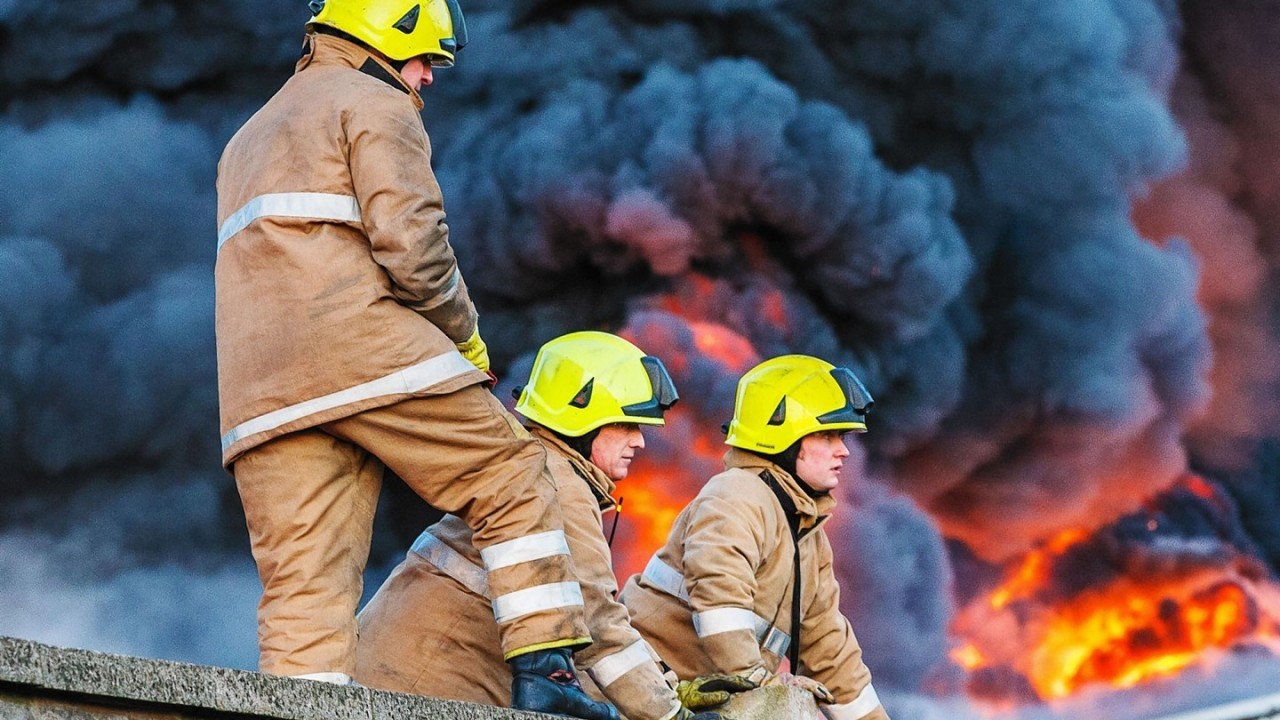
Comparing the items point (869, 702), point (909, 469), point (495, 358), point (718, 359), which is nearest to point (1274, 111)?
point (909, 469)

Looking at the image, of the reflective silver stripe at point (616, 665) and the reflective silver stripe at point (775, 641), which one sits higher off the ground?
the reflective silver stripe at point (775, 641)

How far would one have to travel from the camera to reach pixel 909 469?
21.2 metres

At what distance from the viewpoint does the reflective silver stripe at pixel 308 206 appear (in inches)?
178

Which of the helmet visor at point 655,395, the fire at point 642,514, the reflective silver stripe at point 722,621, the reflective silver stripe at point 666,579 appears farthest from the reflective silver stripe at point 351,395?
the fire at point 642,514

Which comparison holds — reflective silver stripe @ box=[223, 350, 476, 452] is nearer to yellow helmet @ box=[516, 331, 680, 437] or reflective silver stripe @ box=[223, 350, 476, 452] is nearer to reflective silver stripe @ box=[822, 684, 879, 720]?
yellow helmet @ box=[516, 331, 680, 437]

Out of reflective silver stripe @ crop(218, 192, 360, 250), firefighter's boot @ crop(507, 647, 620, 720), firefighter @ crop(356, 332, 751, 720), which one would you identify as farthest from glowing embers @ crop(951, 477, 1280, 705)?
reflective silver stripe @ crop(218, 192, 360, 250)

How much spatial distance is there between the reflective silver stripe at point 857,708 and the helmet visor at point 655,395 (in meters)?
1.47

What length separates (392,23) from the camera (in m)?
4.84

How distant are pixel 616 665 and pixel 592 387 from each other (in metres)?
1.10

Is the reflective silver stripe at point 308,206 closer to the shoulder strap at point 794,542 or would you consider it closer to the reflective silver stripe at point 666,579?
the reflective silver stripe at point 666,579

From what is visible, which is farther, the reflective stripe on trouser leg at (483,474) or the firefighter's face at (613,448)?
the firefighter's face at (613,448)

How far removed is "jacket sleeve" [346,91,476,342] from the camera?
14.7 feet

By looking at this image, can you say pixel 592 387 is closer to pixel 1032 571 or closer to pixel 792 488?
pixel 792 488

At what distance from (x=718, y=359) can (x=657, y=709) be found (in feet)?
46.0
